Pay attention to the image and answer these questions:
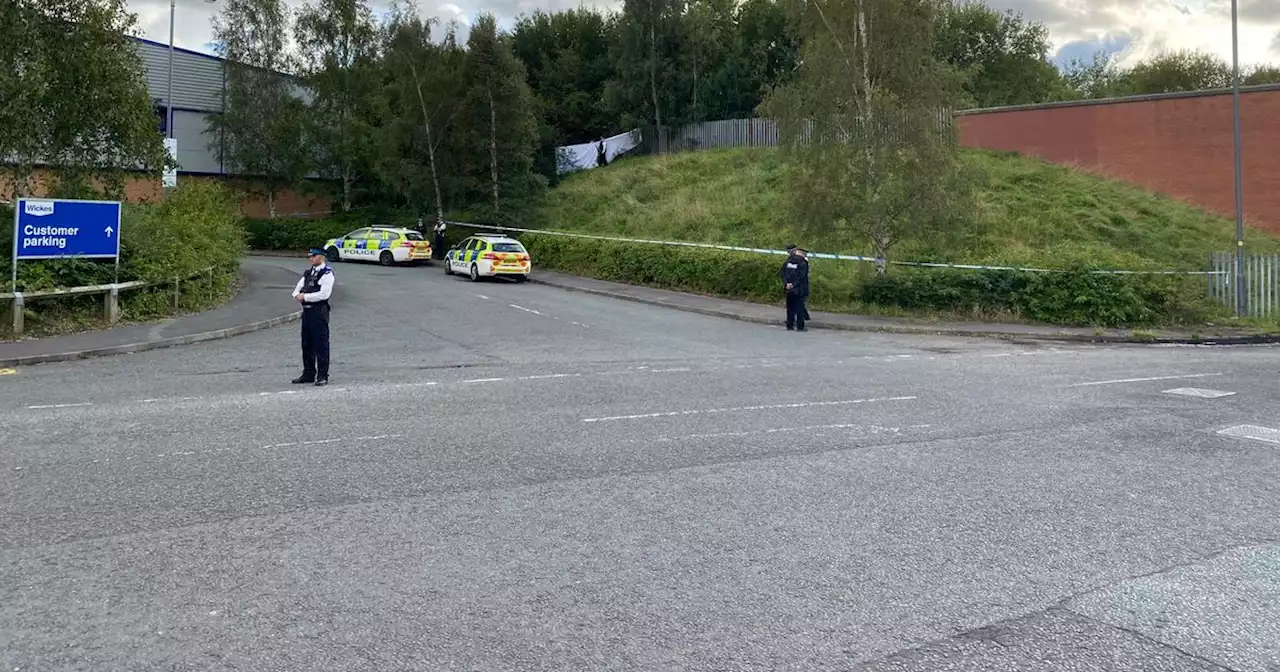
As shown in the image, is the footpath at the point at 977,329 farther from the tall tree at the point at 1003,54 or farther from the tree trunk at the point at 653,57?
the tall tree at the point at 1003,54

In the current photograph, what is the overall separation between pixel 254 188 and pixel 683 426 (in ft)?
138

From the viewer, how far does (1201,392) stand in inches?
444

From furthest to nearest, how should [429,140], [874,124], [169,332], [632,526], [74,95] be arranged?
[429,140], [874,124], [74,95], [169,332], [632,526]

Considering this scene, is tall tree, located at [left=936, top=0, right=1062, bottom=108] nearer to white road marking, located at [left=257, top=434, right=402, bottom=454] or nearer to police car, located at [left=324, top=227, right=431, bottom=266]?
police car, located at [left=324, top=227, right=431, bottom=266]

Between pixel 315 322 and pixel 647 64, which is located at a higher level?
pixel 647 64

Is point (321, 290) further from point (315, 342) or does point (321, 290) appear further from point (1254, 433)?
point (1254, 433)

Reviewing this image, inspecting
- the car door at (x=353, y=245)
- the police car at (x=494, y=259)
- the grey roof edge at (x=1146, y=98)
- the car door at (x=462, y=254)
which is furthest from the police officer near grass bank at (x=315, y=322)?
the car door at (x=353, y=245)

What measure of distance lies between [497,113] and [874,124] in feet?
59.7

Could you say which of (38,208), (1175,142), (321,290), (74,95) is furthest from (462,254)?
(1175,142)

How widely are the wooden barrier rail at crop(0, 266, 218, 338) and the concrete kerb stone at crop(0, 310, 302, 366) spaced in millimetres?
1985

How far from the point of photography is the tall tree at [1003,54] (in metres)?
56.0

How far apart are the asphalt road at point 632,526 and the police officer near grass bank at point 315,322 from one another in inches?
17.9

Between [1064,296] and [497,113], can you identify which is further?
[497,113]

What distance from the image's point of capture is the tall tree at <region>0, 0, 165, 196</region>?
632 inches
